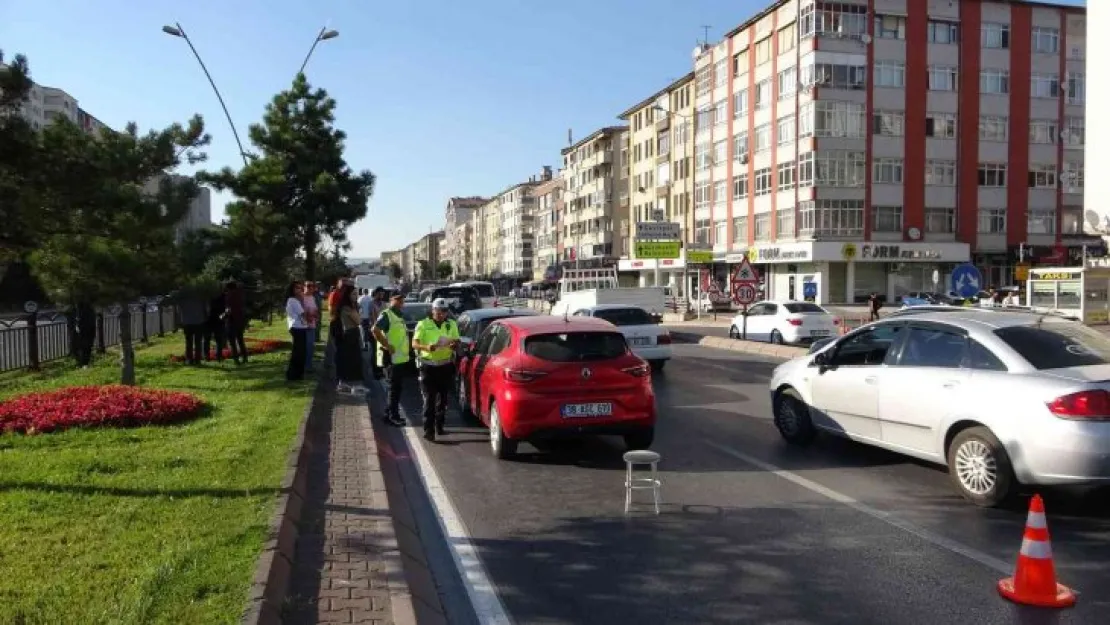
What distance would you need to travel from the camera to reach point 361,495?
23.9ft

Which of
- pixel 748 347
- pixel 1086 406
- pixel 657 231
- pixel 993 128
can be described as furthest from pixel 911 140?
pixel 1086 406

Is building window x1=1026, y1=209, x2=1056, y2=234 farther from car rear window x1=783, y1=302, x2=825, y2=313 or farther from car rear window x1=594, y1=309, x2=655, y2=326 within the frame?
car rear window x1=594, y1=309, x2=655, y2=326

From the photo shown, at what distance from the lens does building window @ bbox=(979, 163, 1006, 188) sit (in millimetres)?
56906

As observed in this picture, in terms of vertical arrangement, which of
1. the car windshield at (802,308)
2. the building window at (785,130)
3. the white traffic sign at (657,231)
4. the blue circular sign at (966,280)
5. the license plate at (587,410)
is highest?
the building window at (785,130)

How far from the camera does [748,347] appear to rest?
24.2 metres

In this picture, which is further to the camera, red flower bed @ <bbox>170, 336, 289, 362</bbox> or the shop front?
the shop front

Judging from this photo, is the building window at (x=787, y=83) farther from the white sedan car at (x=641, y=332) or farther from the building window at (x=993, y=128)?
the white sedan car at (x=641, y=332)

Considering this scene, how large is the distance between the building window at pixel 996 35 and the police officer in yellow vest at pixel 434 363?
56.1 metres

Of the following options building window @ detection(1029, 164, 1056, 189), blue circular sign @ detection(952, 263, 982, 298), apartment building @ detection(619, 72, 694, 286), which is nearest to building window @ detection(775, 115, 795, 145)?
apartment building @ detection(619, 72, 694, 286)

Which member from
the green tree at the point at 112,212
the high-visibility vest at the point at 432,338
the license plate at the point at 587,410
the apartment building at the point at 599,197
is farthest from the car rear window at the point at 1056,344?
the apartment building at the point at 599,197

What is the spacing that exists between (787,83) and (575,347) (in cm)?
5119

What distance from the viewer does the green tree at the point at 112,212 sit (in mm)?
8406

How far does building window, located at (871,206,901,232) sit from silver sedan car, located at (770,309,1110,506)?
49272 mm

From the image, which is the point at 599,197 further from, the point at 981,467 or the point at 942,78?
the point at 981,467
